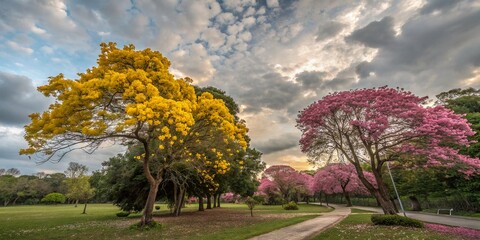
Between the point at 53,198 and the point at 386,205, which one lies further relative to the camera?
the point at 53,198

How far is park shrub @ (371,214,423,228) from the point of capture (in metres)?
14.8

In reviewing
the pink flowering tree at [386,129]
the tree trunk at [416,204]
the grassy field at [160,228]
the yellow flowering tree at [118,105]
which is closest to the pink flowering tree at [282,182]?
the tree trunk at [416,204]

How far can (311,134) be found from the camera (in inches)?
760

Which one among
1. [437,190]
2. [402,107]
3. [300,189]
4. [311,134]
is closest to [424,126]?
[402,107]

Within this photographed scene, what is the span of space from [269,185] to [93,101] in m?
61.4

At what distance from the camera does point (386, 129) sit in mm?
16297

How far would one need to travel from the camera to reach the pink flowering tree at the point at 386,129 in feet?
50.2

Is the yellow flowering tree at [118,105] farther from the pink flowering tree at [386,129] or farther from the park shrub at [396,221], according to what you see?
the park shrub at [396,221]

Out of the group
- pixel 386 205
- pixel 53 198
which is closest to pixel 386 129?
pixel 386 205

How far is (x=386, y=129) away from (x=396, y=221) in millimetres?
5811

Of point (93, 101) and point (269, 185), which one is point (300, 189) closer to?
point (269, 185)

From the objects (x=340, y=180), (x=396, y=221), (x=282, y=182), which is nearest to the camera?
(x=396, y=221)

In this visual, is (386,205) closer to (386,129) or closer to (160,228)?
(386,129)

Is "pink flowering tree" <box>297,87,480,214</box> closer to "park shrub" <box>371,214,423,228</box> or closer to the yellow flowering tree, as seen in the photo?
"park shrub" <box>371,214,423,228</box>
